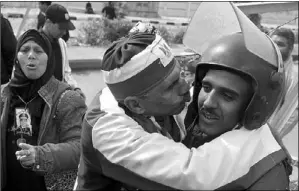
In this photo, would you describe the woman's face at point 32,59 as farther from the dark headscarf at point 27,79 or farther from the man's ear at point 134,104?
the man's ear at point 134,104

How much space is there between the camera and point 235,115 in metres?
1.50

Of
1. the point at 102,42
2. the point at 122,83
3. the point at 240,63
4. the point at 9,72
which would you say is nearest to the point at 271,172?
the point at 240,63

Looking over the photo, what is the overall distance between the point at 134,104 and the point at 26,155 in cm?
87

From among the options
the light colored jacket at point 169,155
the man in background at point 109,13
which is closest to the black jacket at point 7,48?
the light colored jacket at point 169,155

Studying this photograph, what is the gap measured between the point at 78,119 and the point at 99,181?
1007 mm

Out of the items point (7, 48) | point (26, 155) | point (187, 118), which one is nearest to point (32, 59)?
point (26, 155)

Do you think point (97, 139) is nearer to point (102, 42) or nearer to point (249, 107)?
point (249, 107)

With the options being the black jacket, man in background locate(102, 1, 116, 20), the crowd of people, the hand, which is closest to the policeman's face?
the crowd of people

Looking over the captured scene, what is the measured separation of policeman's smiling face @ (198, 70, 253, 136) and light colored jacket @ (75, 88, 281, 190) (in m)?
0.06

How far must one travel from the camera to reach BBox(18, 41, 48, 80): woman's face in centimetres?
263

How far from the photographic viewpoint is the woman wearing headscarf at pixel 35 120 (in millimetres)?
2455

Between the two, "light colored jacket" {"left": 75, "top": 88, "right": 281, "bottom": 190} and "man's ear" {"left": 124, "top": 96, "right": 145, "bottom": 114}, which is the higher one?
"man's ear" {"left": 124, "top": 96, "right": 145, "bottom": 114}

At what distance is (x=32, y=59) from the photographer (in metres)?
2.65

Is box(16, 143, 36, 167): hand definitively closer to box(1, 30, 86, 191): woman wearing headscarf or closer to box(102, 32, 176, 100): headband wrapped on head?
box(1, 30, 86, 191): woman wearing headscarf
